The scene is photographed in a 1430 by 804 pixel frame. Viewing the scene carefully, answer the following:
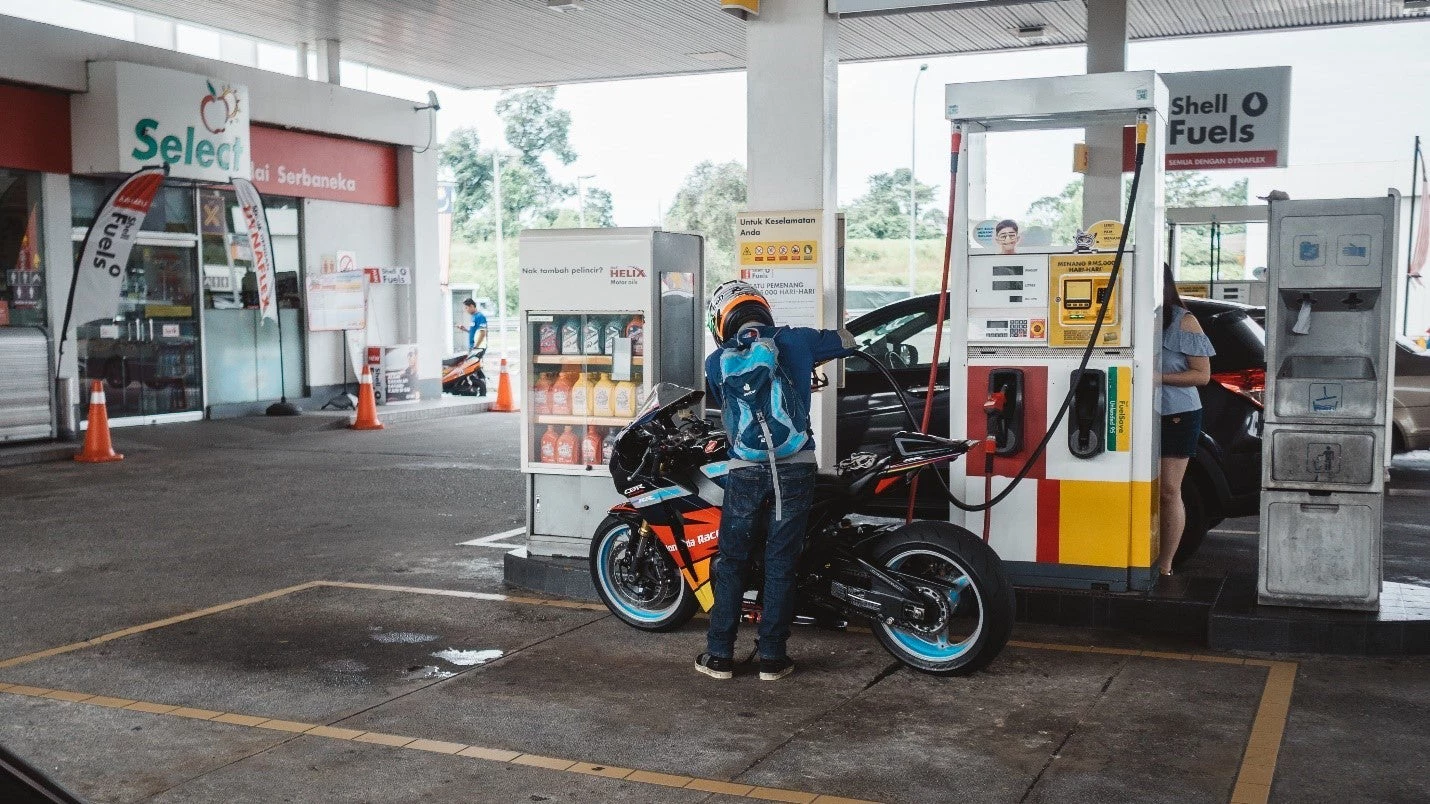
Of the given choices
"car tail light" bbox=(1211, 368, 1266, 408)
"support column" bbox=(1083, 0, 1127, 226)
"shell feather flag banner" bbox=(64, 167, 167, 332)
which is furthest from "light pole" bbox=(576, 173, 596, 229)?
"car tail light" bbox=(1211, 368, 1266, 408)

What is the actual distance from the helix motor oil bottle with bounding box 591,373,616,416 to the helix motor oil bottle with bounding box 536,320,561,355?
0.31 m

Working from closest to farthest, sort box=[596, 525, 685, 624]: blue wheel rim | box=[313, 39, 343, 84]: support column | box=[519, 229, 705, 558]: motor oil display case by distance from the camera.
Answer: box=[596, 525, 685, 624]: blue wheel rim → box=[519, 229, 705, 558]: motor oil display case → box=[313, 39, 343, 84]: support column

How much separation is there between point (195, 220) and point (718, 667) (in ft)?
43.7

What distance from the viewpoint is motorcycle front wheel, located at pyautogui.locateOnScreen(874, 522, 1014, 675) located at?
5484 mm

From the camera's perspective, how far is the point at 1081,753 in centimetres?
469

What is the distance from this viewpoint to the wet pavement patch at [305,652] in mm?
5535

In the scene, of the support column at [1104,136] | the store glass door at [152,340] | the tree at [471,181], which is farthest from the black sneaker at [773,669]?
the tree at [471,181]

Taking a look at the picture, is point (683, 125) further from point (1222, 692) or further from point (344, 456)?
point (1222, 692)

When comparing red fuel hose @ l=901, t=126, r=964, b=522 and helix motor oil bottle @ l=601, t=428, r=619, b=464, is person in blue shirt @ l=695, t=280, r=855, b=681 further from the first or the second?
helix motor oil bottle @ l=601, t=428, r=619, b=464

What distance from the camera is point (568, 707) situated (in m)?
5.30

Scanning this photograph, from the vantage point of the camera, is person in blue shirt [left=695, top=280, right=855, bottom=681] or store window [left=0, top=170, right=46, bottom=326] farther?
store window [left=0, top=170, right=46, bottom=326]

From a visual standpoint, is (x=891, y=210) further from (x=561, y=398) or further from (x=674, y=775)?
(x=674, y=775)

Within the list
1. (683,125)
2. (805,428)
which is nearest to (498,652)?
(805,428)

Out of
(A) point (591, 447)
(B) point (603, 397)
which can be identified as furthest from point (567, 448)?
(B) point (603, 397)
